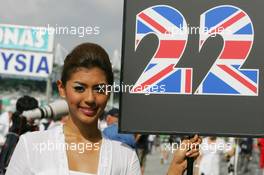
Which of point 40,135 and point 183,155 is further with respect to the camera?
point 183,155

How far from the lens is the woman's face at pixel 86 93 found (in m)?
2.43

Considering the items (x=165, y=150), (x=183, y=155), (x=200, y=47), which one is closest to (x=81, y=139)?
(x=183, y=155)

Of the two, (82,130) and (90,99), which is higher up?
(90,99)

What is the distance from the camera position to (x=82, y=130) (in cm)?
247

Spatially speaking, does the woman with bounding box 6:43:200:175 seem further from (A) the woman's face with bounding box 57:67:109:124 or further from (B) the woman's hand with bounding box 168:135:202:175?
(B) the woman's hand with bounding box 168:135:202:175

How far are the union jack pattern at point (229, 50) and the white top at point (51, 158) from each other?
0.60 metres

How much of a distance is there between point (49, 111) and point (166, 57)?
2751 mm

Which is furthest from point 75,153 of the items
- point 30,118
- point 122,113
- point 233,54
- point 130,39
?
point 30,118

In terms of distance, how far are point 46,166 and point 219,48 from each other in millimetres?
1006

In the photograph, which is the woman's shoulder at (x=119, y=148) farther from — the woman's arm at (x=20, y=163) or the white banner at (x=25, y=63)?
the white banner at (x=25, y=63)

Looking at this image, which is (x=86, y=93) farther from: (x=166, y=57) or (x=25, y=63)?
(x=25, y=63)

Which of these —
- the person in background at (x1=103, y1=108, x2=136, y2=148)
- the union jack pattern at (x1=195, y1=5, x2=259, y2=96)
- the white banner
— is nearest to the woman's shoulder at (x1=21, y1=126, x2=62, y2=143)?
the union jack pattern at (x1=195, y1=5, x2=259, y2=96)

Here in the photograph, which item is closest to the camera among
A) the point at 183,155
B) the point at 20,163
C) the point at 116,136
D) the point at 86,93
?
the point at 20,163

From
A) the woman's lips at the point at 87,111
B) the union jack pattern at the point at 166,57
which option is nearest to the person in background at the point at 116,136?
the union jack pattern at the point at 166,57
